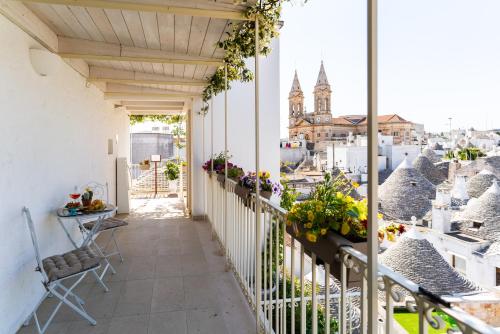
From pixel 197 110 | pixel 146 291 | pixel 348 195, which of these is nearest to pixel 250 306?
pixel 146 291

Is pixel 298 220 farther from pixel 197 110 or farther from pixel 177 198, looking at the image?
pixel 177 198

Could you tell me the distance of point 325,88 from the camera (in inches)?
51.6

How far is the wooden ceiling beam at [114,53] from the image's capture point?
3.05 metres

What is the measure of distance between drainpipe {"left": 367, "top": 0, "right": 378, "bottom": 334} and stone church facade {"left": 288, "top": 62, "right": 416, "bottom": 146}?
0.05 meters

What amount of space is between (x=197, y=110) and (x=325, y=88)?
4.58 m

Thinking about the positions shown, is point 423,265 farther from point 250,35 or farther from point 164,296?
point 164,296

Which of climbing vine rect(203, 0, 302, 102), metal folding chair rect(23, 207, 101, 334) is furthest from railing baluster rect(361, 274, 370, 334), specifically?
metal folding chair rect(23, 207, 101, 334)

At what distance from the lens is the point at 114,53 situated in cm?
310

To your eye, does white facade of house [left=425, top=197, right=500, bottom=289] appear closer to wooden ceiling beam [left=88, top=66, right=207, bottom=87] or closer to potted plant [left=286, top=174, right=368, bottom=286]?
potted plant [left=286, top=174, right=368, bottom=286]

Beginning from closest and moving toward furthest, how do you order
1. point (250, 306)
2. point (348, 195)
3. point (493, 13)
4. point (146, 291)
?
point (493, 13)
point (348, 195)
point (250, 306)
point (146, 291)

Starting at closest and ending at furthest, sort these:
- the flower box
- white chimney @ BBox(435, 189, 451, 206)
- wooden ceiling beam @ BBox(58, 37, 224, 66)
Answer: white chimney @ BBox(435, 189, 451, 206) → the flower box → wooden ceiling beam @ BBox(58, 37, 224, 66)

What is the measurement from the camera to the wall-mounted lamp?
256 cm

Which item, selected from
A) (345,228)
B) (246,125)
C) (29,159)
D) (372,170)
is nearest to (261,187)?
(345,228)

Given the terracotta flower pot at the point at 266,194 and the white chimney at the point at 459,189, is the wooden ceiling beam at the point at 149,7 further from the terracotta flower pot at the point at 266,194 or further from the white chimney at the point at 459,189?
the white chimney at the point at 459,189
